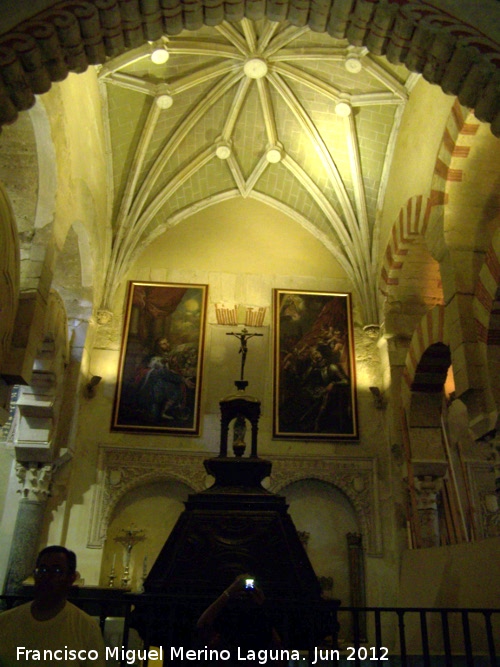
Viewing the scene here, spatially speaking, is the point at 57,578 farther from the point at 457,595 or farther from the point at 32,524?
the point at 32,524

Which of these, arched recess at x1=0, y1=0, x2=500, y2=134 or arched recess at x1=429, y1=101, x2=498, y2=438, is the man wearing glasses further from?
arched recess at x1=429, y1=101, x2=498, y2=438

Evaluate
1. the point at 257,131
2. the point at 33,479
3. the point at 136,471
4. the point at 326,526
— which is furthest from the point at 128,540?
the point at 257,131

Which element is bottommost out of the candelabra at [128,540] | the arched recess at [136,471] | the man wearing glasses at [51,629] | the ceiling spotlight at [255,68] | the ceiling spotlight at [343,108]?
the man wearing glasses at [51,629]

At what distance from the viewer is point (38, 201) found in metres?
7.19

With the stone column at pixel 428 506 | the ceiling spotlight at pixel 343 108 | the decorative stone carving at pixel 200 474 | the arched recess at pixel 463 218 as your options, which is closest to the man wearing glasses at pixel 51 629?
the arched recess at pixel 463 218

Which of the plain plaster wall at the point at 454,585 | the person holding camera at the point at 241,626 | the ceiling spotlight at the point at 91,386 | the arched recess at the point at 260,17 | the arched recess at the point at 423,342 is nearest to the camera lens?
the person holding camera at the point at 241,626

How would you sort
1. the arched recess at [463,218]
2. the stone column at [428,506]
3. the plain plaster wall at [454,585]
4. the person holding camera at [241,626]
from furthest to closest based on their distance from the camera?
the stone column at [428,506] → the arched recess at [463,218] → the plain plaster wall at [454,585] → the person holding camera at [241,626]

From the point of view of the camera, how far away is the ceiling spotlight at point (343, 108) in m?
10.1

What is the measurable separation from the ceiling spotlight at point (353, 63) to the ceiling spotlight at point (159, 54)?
3.04m

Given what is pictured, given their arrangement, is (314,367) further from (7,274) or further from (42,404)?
(7,274)

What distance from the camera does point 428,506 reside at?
8523mm

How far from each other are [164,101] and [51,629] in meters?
9.43

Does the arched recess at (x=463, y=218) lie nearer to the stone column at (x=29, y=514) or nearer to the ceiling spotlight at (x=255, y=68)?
the ceiling spotlight at (x=255, y=68)

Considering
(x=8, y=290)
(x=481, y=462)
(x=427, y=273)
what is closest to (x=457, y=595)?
(x=481, y=462)
